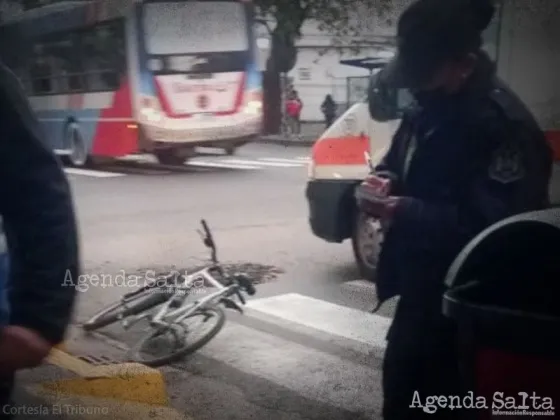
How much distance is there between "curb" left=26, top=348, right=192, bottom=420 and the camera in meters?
2.87

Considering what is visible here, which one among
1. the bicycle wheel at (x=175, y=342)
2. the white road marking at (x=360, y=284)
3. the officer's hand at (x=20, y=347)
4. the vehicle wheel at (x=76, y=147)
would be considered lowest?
the white road marking at (x=360, y=284)

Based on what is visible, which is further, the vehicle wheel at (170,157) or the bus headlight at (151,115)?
the vehicle wheel at (170,157)

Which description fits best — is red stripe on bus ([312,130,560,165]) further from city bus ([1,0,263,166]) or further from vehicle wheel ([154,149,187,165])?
vehicle wheel ([154,149,187,165])

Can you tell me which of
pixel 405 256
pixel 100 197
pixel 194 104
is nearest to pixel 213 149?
pixel 194 104

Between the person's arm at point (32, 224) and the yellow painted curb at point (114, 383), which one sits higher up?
the person's arm at point (32, 224)

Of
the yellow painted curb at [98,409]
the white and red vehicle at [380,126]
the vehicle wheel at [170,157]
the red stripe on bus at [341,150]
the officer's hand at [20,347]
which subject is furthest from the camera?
the vehicle wheel at [170,157]

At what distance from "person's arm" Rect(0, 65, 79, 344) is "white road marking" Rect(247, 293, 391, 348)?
8.68 ft

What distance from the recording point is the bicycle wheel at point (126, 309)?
374cm

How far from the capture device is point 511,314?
1297 mm

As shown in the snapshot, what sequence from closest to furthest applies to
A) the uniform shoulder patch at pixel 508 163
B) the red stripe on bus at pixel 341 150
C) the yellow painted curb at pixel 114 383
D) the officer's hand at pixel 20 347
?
the officer's hand at pixel 20 347 < the uniform shoulder patch at pixel 508 163 < the yellow painted curb at pixel 114 383 < the red stripe on bus at pixel 341 150

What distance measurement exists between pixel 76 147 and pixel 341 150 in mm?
1272

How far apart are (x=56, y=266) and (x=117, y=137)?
143 inches

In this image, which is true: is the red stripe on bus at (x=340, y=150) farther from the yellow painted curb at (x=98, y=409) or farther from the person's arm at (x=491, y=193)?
the person's arm at (x=491, y=193)

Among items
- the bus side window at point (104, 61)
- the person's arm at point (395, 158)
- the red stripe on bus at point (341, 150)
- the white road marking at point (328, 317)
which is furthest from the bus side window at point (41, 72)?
the person's arm at point (395, 158)
